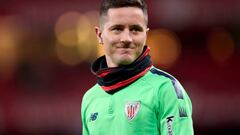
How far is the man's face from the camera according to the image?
193 inches

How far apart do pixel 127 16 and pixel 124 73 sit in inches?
11.0

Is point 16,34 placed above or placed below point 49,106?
above

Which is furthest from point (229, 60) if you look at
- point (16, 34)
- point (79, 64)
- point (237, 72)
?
point (16, 34)

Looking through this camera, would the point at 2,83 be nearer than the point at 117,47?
No

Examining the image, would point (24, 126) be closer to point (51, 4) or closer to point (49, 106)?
point (49, 106)

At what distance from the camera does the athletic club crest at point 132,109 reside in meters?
4.89

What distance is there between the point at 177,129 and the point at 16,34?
28.1ft

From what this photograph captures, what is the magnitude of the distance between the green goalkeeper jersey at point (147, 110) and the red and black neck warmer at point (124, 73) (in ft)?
0.09

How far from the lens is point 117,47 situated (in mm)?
4961

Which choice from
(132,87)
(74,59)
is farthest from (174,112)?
(74,59)

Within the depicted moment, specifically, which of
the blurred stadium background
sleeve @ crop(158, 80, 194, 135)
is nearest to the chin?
sleeve @ crop(158, 80, 194, 135)

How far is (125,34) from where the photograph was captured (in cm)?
491

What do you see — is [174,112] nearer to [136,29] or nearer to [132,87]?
[132,87]

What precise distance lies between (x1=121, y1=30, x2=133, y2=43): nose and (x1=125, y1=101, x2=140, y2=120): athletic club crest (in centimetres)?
30
